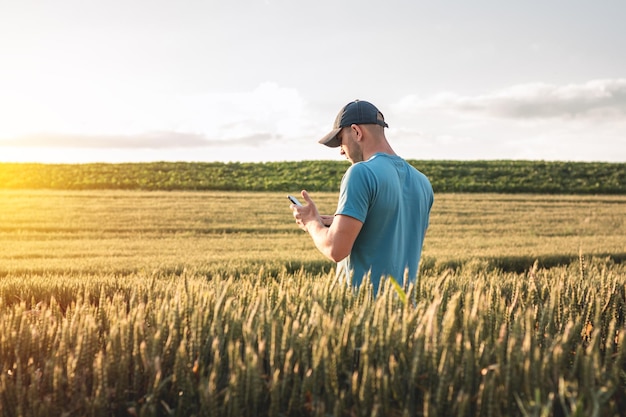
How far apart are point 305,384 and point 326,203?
2118 centimetres

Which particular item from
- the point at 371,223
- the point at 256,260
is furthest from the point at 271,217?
the point at 371,223

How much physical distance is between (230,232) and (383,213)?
43.8ft

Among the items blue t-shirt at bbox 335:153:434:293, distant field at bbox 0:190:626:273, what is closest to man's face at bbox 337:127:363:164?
blue t-shirt at bbox 335:153:434:293

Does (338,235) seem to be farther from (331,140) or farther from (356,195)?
(331,140)

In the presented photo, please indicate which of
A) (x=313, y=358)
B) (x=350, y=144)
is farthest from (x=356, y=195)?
(x=313, y=358)

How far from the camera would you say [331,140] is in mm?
3742

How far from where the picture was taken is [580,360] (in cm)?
229

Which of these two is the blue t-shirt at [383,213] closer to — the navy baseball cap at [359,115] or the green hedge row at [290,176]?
the navy baseball cap at [359,115]

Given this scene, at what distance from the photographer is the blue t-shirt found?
322 cm

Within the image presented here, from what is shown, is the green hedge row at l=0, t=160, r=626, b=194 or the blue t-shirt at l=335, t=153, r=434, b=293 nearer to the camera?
the blue t-shirt at l=335, t=153, r=434, b=293

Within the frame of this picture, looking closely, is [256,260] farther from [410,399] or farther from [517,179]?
[517,179]

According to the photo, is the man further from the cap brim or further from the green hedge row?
the green hedge row

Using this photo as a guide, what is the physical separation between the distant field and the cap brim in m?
4.73

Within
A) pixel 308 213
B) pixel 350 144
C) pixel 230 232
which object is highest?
pixel 350 144
